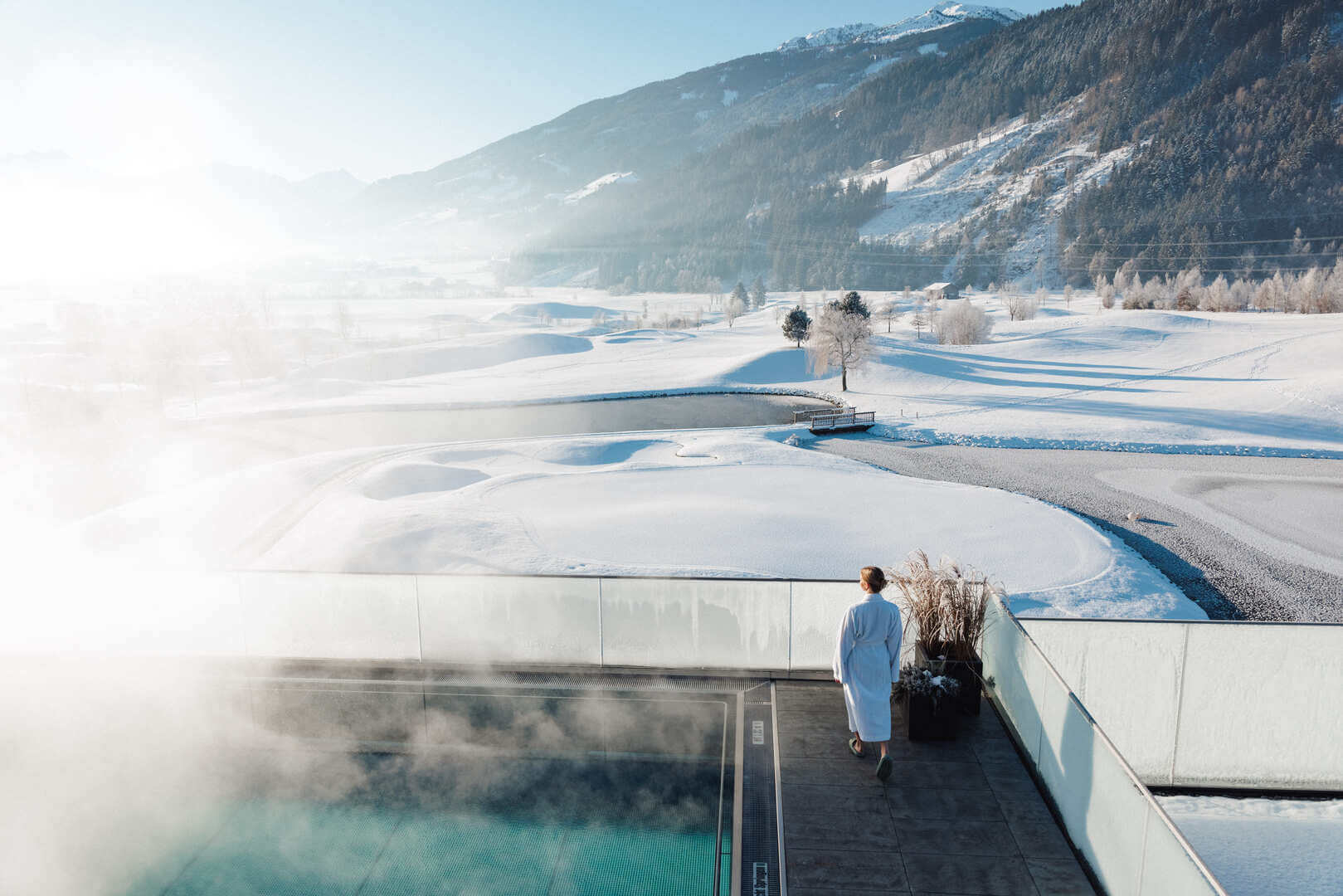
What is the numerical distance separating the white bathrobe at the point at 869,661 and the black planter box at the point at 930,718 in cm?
34

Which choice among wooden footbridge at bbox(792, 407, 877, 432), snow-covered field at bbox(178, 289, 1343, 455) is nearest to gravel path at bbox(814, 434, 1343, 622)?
wooden footbridge at bbox(792, 407, 877, 432)

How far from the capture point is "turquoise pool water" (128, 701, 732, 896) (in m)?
5.91

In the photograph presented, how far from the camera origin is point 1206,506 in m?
20.5

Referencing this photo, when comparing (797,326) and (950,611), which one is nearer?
(950,611)

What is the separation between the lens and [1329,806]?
6004mm

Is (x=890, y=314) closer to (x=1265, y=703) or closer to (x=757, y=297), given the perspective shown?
(x=757, y=297)

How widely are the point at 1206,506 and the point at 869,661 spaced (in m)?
20.6

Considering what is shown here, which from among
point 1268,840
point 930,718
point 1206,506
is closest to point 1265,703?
Answer: point 1268,840

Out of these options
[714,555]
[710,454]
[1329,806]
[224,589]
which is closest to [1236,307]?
[710,454]

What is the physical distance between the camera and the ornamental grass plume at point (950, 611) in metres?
6.00

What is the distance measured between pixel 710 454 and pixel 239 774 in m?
23.1

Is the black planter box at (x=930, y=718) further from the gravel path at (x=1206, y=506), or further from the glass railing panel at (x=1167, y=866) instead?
the gravel path at (x=1206, y=506)

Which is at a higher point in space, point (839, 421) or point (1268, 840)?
point (1268, 840)

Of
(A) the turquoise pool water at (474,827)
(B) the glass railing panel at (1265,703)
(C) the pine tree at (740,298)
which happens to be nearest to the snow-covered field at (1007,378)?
(C) the pine tree at (740,298)
